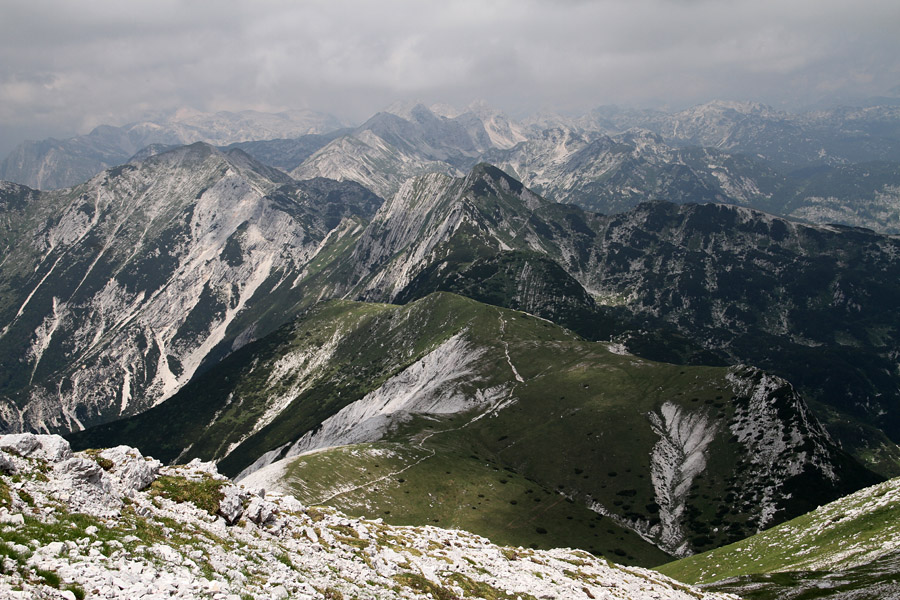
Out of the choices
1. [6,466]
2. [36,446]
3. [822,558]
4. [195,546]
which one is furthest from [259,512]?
[822,558]

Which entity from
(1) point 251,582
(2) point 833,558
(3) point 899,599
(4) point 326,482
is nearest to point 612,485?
(4) point 326,482

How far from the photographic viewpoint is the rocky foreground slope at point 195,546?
22031 millimetres

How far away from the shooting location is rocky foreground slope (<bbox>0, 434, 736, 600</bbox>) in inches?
867

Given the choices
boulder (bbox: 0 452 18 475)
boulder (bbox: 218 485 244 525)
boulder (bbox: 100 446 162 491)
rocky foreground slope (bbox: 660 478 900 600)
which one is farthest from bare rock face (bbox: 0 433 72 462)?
rocky foreground slope (bbox: 660 478 900 600)

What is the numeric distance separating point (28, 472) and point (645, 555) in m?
139

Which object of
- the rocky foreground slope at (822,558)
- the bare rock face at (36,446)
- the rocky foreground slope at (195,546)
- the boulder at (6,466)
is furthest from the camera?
the rocky foreground slope at (822,558)

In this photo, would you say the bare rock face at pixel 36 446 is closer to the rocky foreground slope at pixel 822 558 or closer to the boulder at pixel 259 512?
the boulder at pixel 259 512

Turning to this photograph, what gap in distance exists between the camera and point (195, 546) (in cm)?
2922

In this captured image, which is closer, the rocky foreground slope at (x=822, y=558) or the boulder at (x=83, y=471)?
the boulder at (x=83, y=471)

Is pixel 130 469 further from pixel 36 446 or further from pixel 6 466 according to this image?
pixel 6 466

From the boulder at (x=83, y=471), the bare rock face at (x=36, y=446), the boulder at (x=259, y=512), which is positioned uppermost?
the bare rock face at (x=36, y=446)

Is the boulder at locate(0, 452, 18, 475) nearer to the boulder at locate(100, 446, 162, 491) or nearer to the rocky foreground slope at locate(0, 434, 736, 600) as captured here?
the rocky foreground slope at locate(0, 434, 736, 600)

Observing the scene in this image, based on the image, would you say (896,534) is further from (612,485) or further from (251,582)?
(612,485)

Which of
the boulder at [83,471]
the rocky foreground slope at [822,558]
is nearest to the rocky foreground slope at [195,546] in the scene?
the boulder at [83,471]
